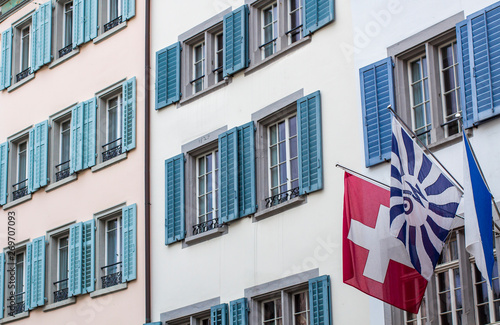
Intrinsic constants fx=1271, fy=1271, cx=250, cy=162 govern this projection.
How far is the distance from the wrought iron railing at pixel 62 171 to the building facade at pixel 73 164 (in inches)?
1.3

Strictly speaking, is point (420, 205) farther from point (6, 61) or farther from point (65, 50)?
point (6, 61)

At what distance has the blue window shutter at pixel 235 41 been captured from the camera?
73.6 ft

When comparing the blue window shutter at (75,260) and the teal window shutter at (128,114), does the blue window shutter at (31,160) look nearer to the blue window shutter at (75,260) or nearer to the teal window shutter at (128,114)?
the blue window shutter at (75,260)

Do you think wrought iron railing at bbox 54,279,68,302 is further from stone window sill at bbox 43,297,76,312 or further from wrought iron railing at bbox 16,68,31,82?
wrought iron railing at bbox 16,68,31,82

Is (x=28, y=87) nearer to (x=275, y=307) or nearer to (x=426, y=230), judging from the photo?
(x=275, y=307)

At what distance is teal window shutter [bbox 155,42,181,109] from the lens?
23.9 m

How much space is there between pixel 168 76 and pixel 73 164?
3203 mm

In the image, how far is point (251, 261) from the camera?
69.1 ft

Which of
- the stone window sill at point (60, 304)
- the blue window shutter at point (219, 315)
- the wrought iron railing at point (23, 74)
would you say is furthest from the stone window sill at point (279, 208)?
the wrought iron railing at point (23, 74)

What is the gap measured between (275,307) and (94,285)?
5.08m

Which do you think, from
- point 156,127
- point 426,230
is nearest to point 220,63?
point 156,127

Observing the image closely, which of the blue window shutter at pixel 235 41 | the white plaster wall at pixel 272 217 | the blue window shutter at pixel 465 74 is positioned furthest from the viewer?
the blue window shutter at pixel 235 41

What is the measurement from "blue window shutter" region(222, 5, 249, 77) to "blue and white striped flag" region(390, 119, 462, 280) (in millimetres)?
6997

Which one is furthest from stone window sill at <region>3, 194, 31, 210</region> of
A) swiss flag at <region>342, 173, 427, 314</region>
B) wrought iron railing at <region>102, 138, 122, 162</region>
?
swiss flag at <region>342, 173, 427, 314</region>
